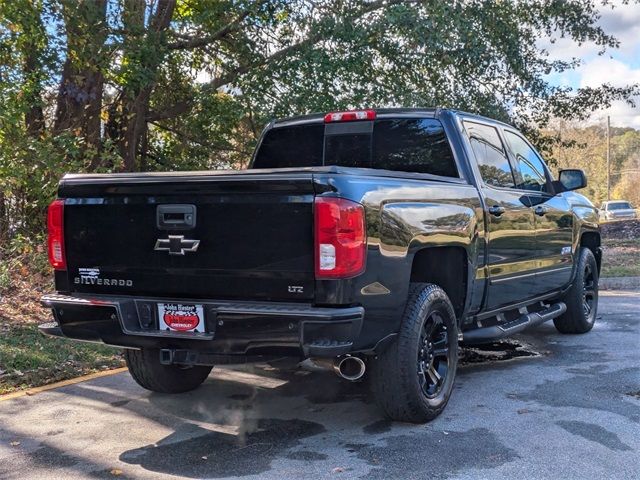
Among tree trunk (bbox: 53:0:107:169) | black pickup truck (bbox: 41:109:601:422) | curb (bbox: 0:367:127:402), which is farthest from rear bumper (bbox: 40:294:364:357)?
tree trunk (bbox: 53:0:107:169)

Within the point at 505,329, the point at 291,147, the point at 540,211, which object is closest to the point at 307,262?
the point at 505,329

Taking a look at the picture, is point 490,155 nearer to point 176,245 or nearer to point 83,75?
point 176,245

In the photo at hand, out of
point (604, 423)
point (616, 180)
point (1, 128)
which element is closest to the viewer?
point (604, 423)

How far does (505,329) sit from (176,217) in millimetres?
2876

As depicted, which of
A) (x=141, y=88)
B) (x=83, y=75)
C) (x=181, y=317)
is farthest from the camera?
(x=83, y=75)

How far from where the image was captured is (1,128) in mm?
8836

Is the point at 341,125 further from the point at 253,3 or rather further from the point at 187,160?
the point at 187,160

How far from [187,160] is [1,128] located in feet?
13.6

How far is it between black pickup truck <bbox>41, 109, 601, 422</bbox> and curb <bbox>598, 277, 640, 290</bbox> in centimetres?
715

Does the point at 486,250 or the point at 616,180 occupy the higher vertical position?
the point at 616,180

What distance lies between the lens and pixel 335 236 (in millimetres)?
3701

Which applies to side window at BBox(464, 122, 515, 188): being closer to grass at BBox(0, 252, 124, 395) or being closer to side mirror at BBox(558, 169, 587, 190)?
side mirror at BBox(558, 169, 587, 190)

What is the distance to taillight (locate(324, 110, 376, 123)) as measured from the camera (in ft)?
18.7

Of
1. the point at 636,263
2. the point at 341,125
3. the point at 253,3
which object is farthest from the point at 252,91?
the point at 636,263
